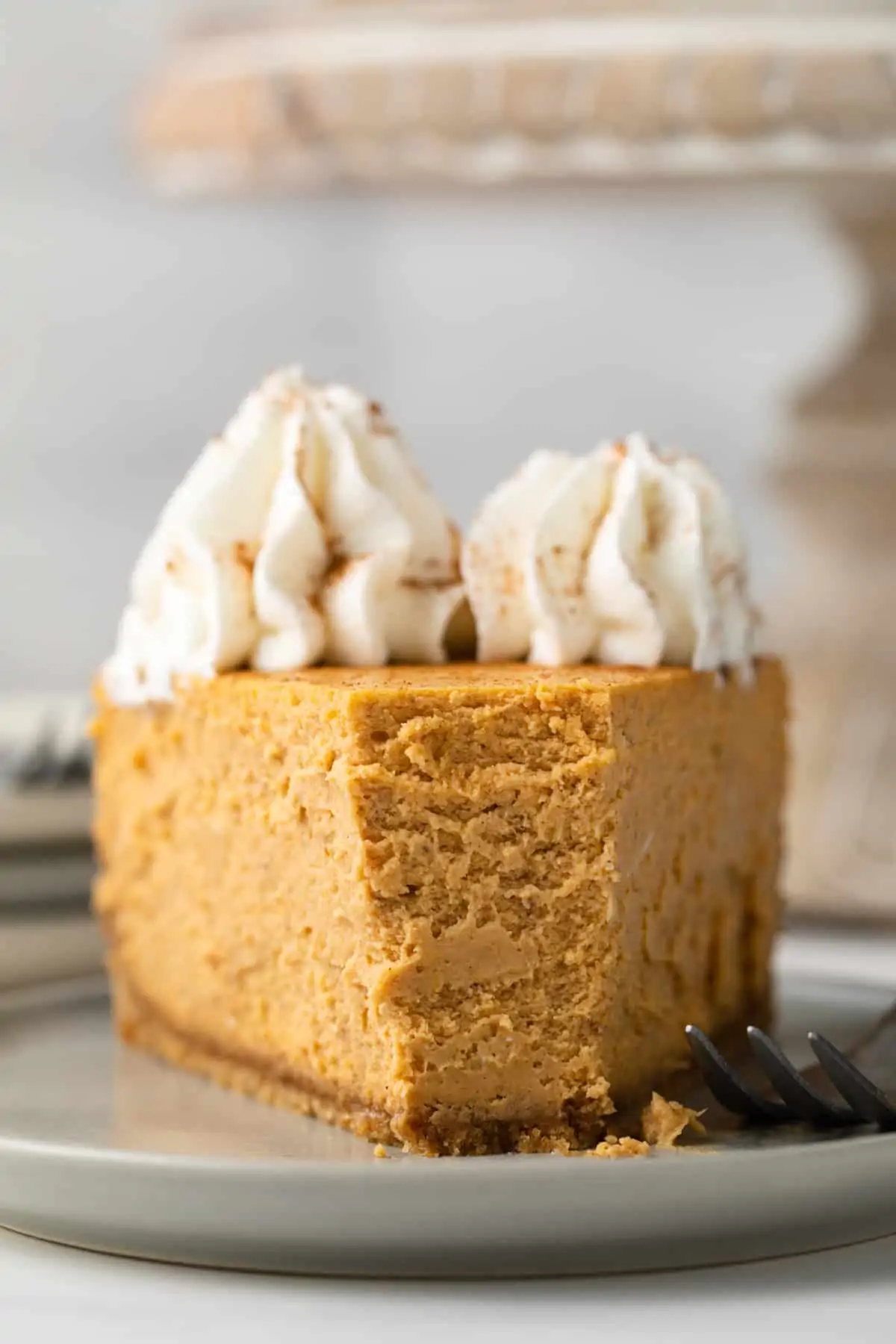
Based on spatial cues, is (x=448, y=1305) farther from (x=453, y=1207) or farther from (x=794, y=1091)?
(x=794, y=1091)

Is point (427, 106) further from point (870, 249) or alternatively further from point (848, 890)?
point (848, 890)

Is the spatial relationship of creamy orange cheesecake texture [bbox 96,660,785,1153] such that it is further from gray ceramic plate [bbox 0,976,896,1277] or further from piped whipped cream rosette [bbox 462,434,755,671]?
gray ceramic plate [bbox 0,976,896,1277]

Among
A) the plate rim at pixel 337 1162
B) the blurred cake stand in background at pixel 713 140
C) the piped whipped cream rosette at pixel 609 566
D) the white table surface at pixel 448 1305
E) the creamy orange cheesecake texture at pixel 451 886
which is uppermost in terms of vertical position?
the blurred cake stand in background at pixel 713 140

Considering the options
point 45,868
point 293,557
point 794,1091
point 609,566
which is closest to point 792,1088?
point 794,1091

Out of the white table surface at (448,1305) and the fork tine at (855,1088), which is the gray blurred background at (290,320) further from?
the white table surface at (448,1305)

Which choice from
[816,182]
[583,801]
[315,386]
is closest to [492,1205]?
[583,801]

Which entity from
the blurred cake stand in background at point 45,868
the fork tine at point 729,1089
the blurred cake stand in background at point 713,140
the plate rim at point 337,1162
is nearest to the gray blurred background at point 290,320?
the blurred cake stand in background at point 713,140
